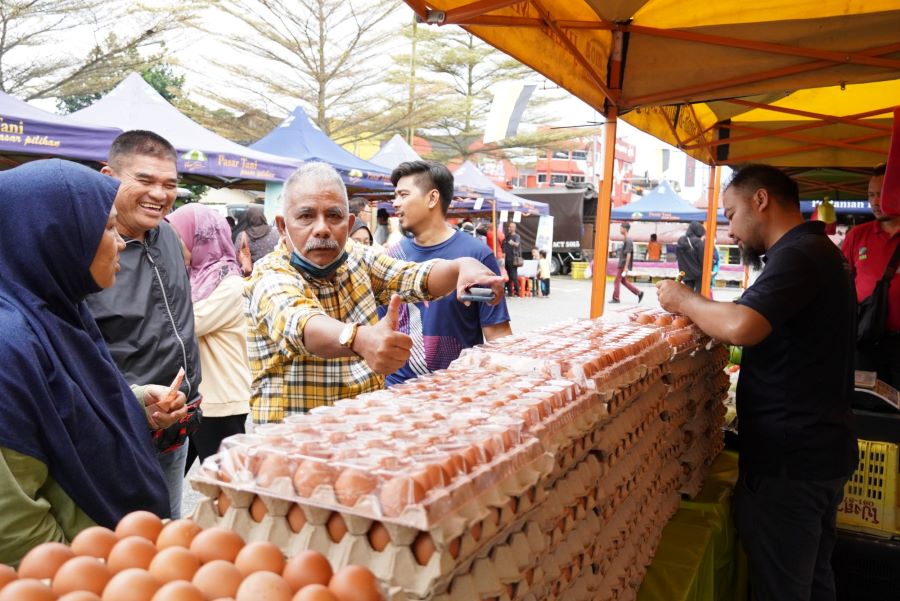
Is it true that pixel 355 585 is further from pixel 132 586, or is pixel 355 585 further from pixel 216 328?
pixel 216 328

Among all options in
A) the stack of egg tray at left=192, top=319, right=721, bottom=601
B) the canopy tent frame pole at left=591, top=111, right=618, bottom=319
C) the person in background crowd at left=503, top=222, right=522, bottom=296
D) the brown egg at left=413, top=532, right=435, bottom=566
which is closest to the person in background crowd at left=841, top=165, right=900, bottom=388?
the canopy tent frame pole at left=591, top=111, right=618, bottom=319

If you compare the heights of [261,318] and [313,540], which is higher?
[261,318]

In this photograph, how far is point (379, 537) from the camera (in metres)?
1.15

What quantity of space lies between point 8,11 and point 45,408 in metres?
19.5

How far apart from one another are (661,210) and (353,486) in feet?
84.0

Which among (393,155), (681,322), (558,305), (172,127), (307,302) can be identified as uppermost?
(393,155)

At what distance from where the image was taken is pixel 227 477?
125 cm

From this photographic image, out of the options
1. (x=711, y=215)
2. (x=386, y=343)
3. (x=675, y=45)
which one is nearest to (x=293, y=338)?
(x=386, y=343)

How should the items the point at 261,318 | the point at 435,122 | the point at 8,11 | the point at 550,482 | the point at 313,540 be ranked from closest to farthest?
1. the point at 313,540
2. the point at 550,482
3. the point at 261,318
4. the point at 8,11
5. the point at 435,122

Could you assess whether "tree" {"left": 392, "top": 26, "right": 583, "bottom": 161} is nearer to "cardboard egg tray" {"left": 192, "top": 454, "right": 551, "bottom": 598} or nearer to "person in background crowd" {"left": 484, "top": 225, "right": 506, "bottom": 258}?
"person in background crowd" {"left": 484, "top": 225, "right": 506, "bottom": 258}

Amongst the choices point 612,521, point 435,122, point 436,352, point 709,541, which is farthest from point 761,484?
point 435,122

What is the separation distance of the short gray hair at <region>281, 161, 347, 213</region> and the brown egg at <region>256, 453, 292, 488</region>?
1375 mm

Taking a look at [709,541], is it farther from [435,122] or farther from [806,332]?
[435,122]

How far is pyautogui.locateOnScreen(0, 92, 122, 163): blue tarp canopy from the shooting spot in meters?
7.57
